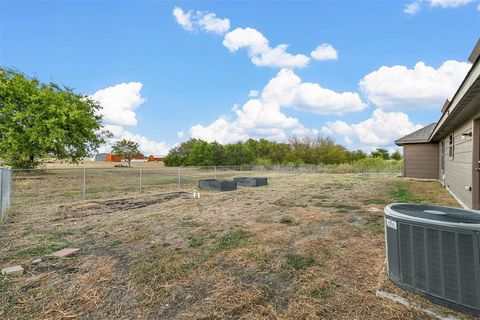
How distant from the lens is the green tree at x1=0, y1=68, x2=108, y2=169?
44.4 feet

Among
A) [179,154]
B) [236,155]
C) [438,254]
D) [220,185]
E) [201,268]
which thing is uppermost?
[179,154]

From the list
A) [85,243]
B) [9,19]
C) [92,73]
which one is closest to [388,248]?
[85,243]

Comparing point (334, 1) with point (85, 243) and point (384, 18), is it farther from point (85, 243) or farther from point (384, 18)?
point (85, 243)

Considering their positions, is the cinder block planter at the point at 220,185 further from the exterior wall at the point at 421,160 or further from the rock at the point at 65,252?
the exterior wall at the point at 421,160

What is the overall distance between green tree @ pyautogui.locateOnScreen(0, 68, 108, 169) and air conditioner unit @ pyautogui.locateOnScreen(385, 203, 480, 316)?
16177 mm

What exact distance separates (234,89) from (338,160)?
1787 centimetres

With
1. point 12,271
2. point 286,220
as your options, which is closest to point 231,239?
point 286,220

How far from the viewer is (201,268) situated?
3.01 meters

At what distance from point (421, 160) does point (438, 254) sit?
15983 millimetres

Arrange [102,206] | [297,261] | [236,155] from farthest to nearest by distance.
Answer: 1. [236,155]
2. [102,206]
3. [297,261]

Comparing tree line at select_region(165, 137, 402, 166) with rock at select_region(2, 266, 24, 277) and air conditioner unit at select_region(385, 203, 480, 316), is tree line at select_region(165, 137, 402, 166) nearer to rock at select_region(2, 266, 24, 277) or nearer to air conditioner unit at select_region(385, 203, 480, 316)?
rock at select_region(2, 266, 24, 277)

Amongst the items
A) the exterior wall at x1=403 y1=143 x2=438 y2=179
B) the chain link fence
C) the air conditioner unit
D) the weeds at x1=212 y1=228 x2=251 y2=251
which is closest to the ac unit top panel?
the air conditioner unit

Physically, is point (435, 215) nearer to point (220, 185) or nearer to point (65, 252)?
point (65, 252)

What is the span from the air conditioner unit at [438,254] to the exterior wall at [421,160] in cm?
1518
